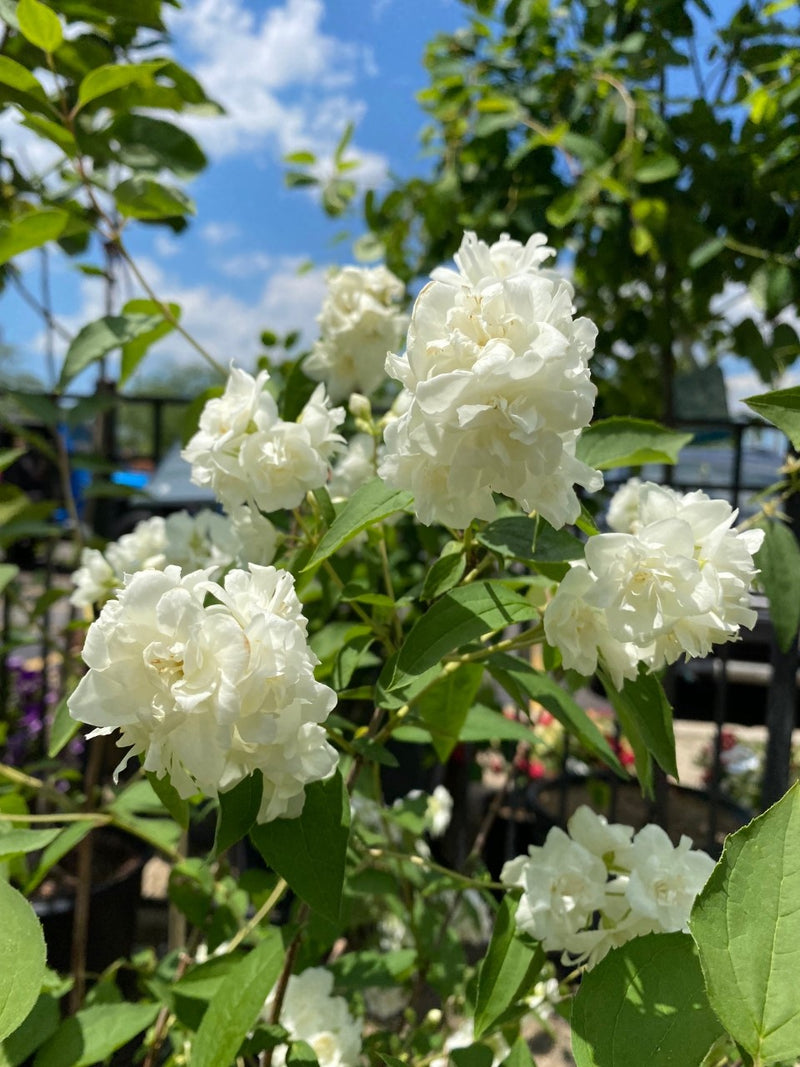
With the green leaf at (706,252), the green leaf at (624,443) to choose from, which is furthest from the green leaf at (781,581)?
the green leaf at (706,252)

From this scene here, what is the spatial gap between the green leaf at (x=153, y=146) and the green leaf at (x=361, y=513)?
2.78 feet

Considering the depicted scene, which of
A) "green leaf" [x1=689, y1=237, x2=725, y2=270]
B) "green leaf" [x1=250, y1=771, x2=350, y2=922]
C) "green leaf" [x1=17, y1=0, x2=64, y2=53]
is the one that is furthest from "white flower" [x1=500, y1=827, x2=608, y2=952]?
"green leaf" [x1=689, y1=237, x2=725, y2=270]

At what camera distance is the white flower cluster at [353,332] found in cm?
102

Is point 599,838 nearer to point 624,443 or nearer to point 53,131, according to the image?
point 624,443

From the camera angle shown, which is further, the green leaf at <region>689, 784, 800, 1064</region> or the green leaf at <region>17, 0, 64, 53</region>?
the green leaf at <region>17, 0, 64, 53</region>

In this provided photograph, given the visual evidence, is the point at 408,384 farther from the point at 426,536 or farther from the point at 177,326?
the point at 177,326

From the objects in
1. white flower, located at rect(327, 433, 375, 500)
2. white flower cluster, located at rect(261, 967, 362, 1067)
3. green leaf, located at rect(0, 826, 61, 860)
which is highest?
white flower, located at rect(327, 433, 375, 500)

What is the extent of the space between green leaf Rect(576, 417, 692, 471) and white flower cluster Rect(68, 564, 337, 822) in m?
0.38

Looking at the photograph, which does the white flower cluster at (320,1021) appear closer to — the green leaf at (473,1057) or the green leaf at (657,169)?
the green leaf at (473,1057)

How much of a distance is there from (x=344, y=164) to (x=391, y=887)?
1.88m

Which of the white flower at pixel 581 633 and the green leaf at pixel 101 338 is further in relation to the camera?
the green leaf at pixel 101 338

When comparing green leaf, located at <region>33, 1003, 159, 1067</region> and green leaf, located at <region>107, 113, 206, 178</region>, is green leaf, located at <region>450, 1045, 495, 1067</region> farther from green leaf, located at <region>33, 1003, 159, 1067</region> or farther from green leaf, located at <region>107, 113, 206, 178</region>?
green leaf, located at <region>107, 113, 206, 178</region>

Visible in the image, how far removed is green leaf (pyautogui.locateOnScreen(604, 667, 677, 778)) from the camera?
607 millimetres

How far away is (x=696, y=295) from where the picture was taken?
81.6 inches
